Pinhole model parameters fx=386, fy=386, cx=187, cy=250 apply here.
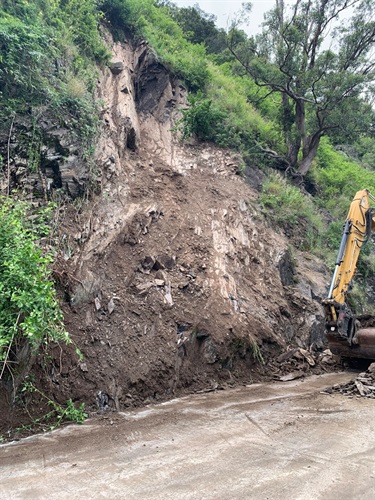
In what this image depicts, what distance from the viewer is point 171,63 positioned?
13164mm

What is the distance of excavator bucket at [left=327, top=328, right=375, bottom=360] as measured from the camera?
7.54 m

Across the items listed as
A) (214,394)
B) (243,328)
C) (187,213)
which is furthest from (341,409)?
(187,213)

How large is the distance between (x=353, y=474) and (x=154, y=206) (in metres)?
Result: 6.57

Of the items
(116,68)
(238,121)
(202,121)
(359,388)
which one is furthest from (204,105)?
(359,388)

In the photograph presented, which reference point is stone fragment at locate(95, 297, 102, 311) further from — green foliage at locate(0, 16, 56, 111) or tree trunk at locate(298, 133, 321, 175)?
tree trunk at locate(298, 133, 321, 175)

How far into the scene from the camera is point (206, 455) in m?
3.86

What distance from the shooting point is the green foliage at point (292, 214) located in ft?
36.8

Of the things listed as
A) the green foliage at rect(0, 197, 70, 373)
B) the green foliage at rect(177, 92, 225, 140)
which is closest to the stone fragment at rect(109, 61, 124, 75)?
the green foliage at rect(177, 92, 225, 140)

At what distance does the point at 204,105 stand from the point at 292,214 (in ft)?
14.4

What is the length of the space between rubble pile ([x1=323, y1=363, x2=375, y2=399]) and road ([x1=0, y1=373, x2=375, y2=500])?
15.5 inches

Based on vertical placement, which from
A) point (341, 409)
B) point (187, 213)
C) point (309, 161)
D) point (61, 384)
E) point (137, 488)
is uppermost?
point (309, 161)

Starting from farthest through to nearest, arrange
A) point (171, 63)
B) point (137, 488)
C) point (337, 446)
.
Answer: point (171, 63) < point (337, 446) < point (137, 488)

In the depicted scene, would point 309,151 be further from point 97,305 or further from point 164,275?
point 97,305

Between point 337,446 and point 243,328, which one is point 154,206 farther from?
point 337,446
